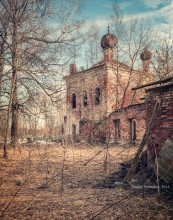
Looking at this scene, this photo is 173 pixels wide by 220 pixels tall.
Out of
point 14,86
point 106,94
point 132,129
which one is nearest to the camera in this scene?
point 14,86

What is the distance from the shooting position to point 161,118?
257 inches

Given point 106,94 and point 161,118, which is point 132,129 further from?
point 161,118

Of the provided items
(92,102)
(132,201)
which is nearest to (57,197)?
(132,201)

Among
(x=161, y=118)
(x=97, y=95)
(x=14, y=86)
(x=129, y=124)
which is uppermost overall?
(x=97, y=95)

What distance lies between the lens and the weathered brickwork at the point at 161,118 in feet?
20.7

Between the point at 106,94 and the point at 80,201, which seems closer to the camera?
the point at 80,201

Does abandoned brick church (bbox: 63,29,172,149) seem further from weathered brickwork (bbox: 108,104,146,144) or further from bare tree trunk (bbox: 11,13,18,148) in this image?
bare tree trunk (bbox: 11,13,18,148)

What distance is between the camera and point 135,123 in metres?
19.0

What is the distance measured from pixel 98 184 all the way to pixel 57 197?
150cm

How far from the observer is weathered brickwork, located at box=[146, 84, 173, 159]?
630 cm

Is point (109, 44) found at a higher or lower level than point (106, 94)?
higher

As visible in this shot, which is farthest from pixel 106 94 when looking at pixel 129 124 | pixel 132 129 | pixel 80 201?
pixel 80 201

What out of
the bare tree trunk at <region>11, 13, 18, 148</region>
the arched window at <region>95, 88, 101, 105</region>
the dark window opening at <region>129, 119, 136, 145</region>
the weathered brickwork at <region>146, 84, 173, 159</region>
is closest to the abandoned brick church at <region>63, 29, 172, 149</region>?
the arched window at <region>95, 88, 101, 105</region>

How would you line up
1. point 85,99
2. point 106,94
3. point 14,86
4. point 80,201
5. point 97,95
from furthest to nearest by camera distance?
point 85,99
point 97,95
point 106,94
point 14,86
point 80,201
